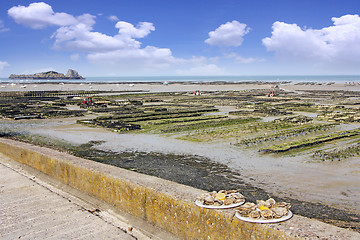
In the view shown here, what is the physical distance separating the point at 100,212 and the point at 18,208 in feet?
7.89

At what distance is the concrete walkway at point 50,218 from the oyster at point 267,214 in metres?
2.93

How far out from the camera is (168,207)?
24.7 ft

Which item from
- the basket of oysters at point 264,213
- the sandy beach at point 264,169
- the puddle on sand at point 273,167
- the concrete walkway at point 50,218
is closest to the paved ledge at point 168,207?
the basket of oysters at point 264,213

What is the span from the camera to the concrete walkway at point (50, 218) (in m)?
7.43

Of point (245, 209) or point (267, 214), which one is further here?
point (245, 209)

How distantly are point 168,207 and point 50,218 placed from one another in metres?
3.27

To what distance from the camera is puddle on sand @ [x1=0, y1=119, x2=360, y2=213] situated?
40.6ft

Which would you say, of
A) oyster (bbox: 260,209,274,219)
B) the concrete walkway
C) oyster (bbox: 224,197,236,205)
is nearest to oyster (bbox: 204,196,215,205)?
oyster (bbox: 224,197,236,205)

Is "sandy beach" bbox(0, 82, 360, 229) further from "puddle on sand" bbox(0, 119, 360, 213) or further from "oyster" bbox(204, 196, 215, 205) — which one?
"oyster" bbox(204, 196, 215, 205)

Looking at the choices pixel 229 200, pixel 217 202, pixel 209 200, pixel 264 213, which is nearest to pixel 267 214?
pixel 264 213

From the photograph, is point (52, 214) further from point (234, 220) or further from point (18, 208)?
point (234, 220)

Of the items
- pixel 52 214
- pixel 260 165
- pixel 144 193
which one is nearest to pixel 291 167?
pixel 260 165

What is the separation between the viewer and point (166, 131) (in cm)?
2733

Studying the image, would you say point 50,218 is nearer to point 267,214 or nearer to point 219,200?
point 219,200
